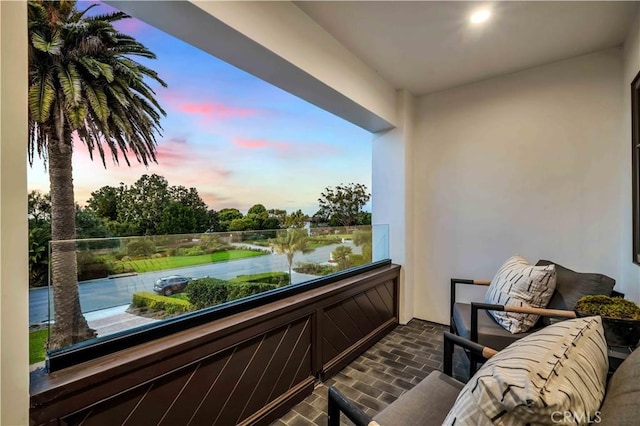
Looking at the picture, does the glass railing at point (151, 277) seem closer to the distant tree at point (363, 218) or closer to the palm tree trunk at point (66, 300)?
the palm tree trunk at point (66, 300)

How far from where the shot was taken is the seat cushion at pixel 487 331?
2.05m

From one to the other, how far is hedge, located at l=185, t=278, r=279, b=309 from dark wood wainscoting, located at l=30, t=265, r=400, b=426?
146 millimetres

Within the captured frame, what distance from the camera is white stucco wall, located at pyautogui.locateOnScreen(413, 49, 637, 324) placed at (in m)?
2.58

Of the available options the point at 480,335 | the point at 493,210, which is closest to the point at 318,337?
the point at 480,335

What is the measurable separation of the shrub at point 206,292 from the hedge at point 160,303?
52 millimetres

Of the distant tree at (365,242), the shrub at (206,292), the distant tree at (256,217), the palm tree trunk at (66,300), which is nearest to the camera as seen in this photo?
the palm tree trunk at (66,300)

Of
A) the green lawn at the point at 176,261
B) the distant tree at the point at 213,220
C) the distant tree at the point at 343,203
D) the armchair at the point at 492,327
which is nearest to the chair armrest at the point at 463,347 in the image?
the armchair at the point at 492,327

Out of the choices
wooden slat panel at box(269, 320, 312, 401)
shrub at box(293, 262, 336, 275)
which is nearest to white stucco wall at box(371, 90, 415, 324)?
shrub at box(293, 262, 336, 275)

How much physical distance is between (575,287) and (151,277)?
309cm

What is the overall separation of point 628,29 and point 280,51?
2.96 metres

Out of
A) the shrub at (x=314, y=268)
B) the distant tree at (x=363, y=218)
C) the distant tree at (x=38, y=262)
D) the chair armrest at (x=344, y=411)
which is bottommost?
the chair armrest at (x=344, y=411)

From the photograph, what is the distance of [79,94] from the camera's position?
10.4ft

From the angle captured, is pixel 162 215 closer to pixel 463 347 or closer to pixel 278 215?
pixel 278 215

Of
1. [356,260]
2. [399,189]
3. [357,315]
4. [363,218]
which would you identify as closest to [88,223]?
[356,260]
